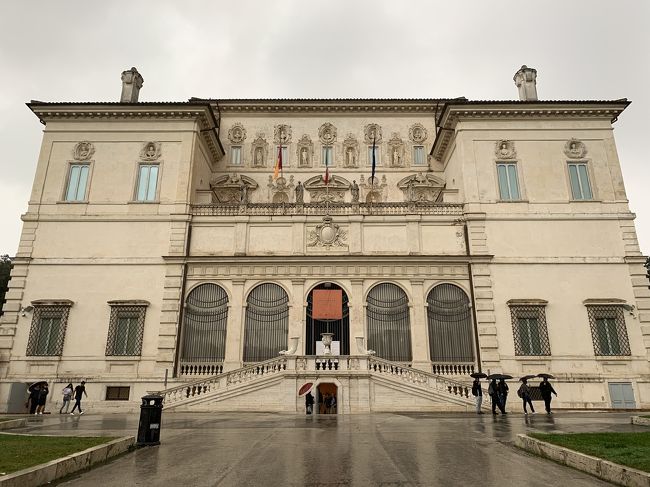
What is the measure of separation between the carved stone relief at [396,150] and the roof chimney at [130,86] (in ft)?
61.9

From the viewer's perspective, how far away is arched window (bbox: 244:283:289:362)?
88.2ft

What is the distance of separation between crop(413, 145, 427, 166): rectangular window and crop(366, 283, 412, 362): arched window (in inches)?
479

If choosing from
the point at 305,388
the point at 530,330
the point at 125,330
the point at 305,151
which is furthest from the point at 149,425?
the point at 305,151

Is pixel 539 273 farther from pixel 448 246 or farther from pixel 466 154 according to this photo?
pixel 466 154

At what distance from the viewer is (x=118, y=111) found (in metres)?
30.8

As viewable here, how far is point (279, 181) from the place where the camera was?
3541 cm

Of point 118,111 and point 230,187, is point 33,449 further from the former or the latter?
point 230,187

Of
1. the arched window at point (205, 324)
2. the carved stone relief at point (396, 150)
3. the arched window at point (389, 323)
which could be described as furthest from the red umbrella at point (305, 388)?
the carved stone relief at point (396, 150)

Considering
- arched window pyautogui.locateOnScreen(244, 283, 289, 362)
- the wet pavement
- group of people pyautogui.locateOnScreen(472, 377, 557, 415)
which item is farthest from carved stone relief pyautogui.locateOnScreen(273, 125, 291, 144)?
the wet pavement

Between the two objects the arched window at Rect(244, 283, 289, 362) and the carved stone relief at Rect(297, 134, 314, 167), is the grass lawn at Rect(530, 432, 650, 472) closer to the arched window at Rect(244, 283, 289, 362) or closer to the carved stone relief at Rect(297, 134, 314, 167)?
the arched window at Rect(244, 283, 289, 362)

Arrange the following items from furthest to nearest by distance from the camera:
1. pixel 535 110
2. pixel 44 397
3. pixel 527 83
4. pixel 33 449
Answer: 1. pixel 527 83
2. pixel 535 110
3. pixel 44 397
4. pixel 33 449

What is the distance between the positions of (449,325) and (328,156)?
52.8ft

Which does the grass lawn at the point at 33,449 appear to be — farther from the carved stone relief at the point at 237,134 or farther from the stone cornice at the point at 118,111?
the carved stone relief at the point at 237,134

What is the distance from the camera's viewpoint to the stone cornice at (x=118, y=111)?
3066 cm
